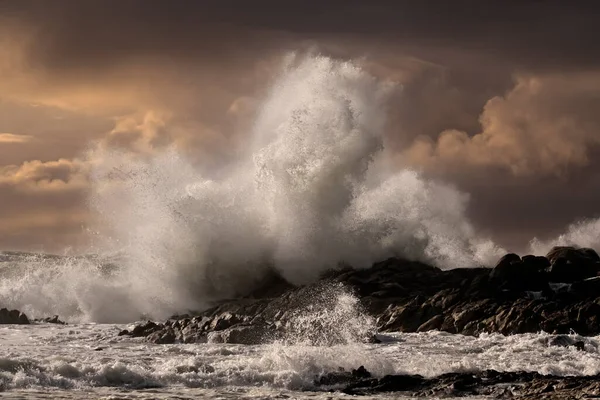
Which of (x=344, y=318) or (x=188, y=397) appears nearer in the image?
(x=188, y=397)

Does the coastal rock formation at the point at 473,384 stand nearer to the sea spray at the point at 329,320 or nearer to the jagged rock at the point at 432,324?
the sea spray at the point at 329,320

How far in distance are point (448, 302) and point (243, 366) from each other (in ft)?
29.6

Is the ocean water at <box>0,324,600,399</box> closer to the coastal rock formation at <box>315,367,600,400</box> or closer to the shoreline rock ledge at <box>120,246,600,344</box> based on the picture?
the coastal rock formation at <box>315,367,600,400</box>

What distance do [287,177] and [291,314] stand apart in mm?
8776

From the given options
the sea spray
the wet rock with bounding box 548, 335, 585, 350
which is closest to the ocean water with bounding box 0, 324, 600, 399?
the wet rock with bounding box 548, 335, 585, 350

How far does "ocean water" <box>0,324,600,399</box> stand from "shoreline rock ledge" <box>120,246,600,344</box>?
1.95m

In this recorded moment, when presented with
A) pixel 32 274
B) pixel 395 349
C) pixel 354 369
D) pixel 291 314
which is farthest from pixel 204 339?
pixel 32 274

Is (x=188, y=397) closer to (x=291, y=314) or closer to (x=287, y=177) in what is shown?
(x=291, y=314)

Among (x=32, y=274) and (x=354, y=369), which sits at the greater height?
(x=32, y=274)

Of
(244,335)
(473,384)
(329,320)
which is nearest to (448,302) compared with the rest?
(329,320)

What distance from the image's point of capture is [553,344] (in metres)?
20.0

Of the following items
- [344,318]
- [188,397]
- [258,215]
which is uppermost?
[258,215]

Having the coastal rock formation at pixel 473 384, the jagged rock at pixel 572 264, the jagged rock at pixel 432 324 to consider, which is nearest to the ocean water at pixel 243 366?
the coastal rock formation at pixel 473 384

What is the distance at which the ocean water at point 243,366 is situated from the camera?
15.7m
